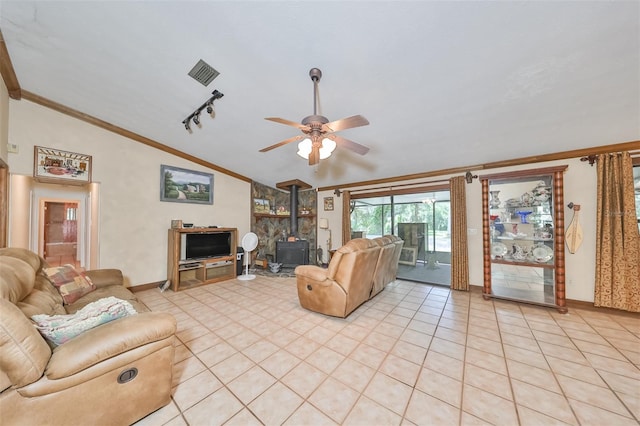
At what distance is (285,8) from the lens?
5.45ft

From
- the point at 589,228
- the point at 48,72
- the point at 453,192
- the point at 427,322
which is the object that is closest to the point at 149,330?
the point at 427,322

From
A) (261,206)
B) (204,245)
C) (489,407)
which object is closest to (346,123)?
(489,407)

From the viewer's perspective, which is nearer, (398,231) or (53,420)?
(53,420)

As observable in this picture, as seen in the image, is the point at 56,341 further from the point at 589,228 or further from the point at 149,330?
the point at 589,228

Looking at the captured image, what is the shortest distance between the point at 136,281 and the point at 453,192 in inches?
245

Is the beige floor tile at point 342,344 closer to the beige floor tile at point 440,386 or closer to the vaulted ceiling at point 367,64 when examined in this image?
the beige floor tile at point 440,386

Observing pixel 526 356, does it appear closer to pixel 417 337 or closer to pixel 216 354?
pixel 417 337

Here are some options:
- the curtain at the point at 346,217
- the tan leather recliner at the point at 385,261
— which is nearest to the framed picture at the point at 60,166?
the tan leather recliner at the point at 385,261

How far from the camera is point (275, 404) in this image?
1574 millimetres

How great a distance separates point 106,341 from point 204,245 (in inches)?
144

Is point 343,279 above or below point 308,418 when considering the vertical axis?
above

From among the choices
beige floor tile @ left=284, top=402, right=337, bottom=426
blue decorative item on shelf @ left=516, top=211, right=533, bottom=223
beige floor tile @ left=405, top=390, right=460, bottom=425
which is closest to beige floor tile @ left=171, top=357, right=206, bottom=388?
beige floor tile @ left=284, top=402, right=337, bottom=426

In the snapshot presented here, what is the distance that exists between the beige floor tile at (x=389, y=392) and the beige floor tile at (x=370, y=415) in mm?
49

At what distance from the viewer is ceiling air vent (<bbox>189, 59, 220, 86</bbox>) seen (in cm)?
232
